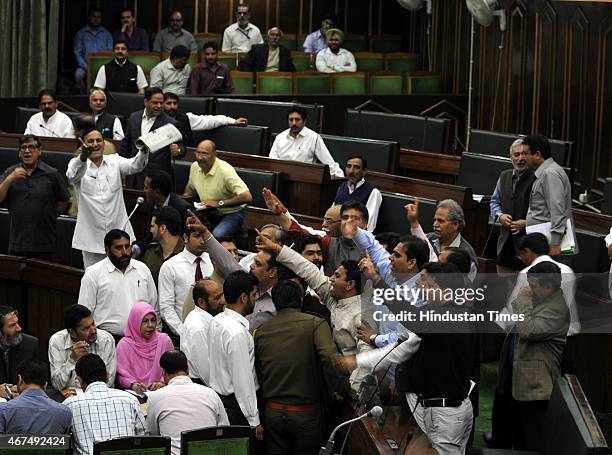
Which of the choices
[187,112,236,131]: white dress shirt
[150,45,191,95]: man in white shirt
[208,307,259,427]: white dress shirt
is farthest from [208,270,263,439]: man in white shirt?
[150,45,191,95]: man in white shirt

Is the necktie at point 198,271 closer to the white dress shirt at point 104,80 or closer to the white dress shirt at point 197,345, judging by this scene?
the white dress shirt at point 197,345

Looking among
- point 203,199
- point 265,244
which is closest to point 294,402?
point 265,244

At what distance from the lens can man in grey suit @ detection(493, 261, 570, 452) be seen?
208 inches

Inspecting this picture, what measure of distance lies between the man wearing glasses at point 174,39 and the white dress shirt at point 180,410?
25.7ft

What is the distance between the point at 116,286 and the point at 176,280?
0.31 m

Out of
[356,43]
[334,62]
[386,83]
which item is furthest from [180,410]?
[356,43]

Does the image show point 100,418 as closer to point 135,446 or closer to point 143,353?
point 135,446

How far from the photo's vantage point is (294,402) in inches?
214

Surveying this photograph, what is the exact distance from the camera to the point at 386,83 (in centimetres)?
1263

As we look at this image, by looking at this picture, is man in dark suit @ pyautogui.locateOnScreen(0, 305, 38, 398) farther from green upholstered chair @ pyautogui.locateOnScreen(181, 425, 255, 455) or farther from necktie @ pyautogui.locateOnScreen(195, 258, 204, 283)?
green upholstered chair @ pyautogui.locateOnScreen(181, 425, 255, 455)

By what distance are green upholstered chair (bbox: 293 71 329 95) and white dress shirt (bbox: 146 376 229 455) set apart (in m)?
7.10

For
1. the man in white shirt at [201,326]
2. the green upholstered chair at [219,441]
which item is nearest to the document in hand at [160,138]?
the man in white shirt at [201,326]

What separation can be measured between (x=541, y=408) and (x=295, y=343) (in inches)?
40.8

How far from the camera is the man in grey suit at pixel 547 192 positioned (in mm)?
6621
